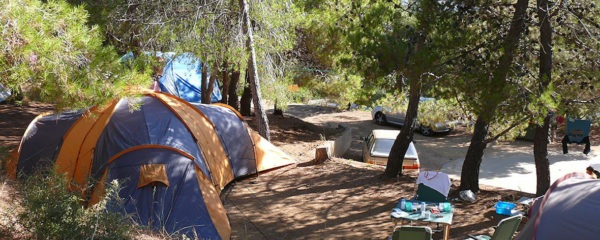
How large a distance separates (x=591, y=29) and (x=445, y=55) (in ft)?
8.06

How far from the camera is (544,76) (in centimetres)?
743

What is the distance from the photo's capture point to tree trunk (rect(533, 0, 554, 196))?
7.82m

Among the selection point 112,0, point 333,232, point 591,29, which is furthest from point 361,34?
point 112,0

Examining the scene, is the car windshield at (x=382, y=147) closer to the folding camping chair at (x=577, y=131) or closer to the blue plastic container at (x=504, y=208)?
the folding camping chair at (x=577, y=131)

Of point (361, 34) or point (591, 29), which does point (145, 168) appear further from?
point (591, 29)

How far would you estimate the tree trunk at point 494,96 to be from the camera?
750 centimetres

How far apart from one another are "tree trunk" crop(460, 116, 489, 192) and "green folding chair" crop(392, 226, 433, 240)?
3.52 metres

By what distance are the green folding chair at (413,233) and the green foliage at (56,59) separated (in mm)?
3681

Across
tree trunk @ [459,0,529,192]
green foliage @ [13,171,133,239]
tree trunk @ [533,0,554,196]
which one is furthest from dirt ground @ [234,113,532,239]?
green foliage @ [13,171,133,239]

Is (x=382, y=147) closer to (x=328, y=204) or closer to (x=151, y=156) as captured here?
(x=328, y=204)

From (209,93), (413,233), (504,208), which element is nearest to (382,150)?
(504,208)

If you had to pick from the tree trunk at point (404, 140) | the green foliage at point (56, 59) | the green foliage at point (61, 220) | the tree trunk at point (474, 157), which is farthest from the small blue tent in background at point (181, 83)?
the green foliage at point (61, 220)

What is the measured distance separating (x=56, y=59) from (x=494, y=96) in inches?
228

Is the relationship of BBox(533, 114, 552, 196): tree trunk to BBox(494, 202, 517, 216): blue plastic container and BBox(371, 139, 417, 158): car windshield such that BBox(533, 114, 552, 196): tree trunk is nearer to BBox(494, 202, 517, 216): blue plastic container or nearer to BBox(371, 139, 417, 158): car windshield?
BBox(494, 202, 517, 216): blue plastic container
